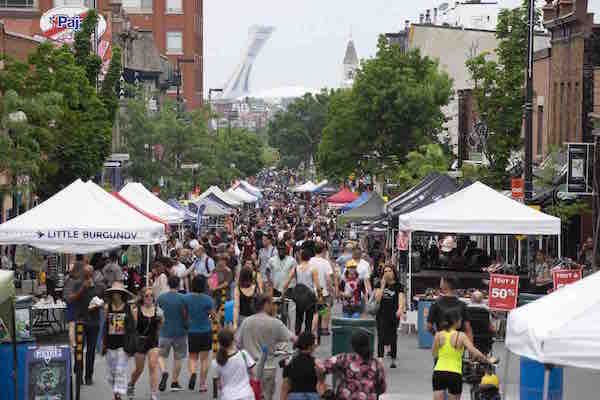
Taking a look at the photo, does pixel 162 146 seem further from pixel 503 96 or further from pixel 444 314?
pixel 444 314

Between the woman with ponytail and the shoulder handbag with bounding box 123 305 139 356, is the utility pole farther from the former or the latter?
the woman with ponytail

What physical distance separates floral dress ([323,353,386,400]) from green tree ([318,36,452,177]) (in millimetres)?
43736

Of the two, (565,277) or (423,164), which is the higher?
(423,164)

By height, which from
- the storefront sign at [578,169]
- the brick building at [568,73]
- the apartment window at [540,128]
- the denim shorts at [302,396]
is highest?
the brick building at [568,73]

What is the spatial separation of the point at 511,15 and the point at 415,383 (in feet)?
80.4

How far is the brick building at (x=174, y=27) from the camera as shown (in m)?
116

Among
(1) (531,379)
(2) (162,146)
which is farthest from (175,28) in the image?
(1) (531,379)

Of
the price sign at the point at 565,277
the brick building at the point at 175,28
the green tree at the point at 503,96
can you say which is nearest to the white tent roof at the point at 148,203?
the green tree at the point at 503,96

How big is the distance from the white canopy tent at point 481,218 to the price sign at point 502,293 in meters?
1.92

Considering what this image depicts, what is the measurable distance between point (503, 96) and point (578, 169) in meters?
7.31

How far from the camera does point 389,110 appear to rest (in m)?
56.1

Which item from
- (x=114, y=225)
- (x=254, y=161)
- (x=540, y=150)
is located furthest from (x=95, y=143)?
(x=254, y=161)

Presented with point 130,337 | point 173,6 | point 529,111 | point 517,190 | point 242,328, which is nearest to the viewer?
point 242,328

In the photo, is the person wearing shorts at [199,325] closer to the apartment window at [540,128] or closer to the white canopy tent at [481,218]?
the white canopy tent at [481,218]
